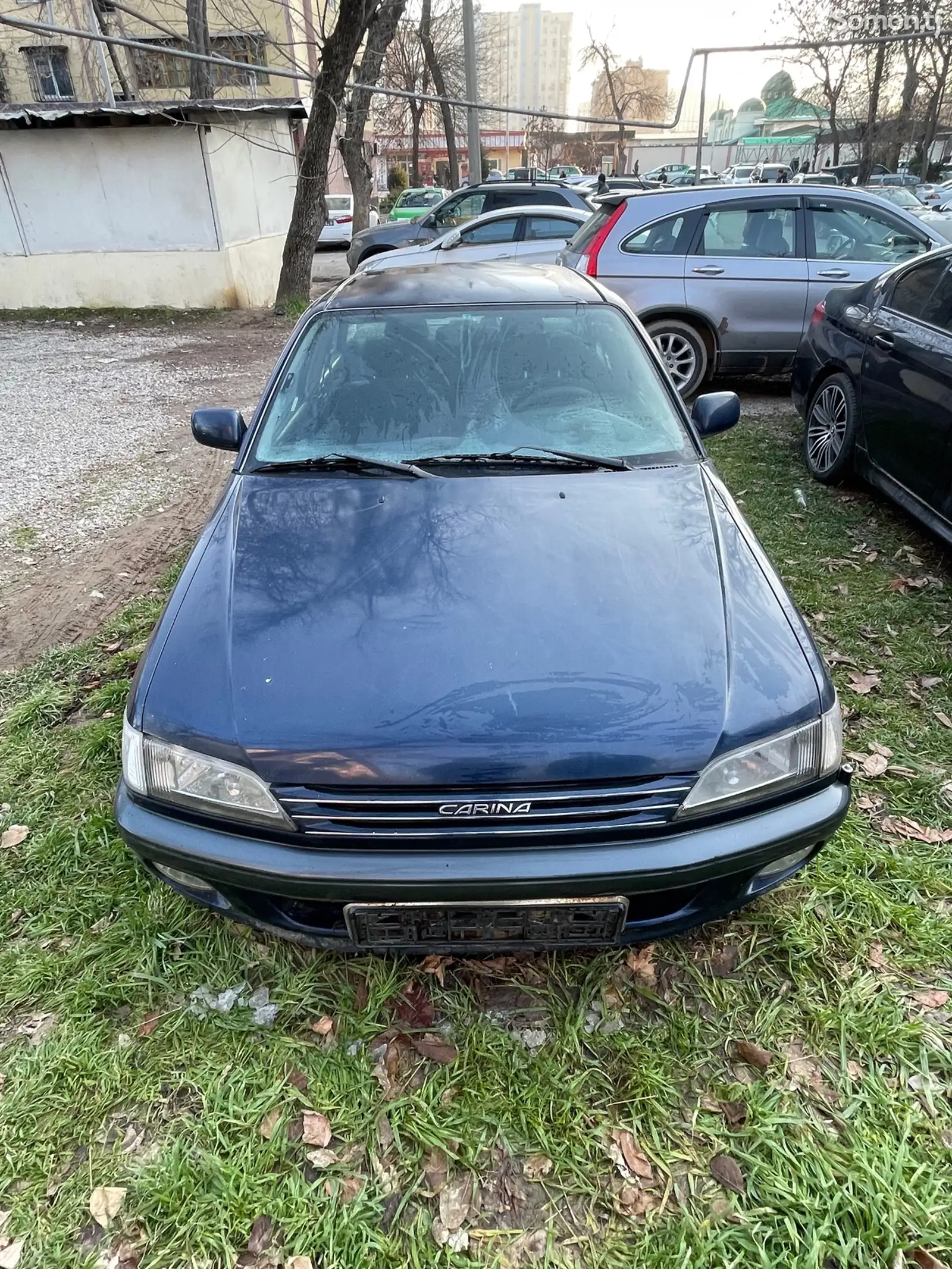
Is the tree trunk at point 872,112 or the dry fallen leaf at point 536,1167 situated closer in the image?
the dry fallen leaf at point 536,1167

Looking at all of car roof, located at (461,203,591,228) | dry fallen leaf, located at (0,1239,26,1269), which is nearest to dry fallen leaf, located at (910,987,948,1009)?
dry fallen leaf, located at (0,1239,26,1269)

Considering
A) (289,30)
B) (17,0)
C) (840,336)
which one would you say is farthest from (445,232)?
(17,0)

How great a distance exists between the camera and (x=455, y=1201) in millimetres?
1676

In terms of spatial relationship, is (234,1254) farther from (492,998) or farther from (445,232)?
(445,232)

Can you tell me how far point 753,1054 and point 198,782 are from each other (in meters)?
1.51

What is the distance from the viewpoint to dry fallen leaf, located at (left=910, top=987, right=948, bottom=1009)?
2.04 meters

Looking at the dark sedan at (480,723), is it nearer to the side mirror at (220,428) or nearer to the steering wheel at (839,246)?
the side mirror at (220,428)

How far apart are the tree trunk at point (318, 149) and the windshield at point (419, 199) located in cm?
1147

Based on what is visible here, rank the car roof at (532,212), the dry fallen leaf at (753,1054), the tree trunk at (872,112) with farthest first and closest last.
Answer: the tree trunk at (872,112) → the car roof at (532,212) → the dry fallen leaf at (753,1054)

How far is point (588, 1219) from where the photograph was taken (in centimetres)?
164

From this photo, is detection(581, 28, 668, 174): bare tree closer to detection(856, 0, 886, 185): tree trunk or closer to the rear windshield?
detection(856, 0, 886, 185): tree trunk

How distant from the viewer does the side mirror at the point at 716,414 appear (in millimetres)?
2994

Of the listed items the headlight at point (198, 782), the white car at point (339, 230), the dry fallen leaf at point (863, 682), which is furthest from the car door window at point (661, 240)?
the white car at point (339, 230)

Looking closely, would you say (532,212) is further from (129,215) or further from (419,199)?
(419,199)
